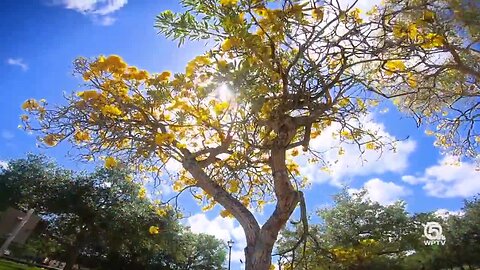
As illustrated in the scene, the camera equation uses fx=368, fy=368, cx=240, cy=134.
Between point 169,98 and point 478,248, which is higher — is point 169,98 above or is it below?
below

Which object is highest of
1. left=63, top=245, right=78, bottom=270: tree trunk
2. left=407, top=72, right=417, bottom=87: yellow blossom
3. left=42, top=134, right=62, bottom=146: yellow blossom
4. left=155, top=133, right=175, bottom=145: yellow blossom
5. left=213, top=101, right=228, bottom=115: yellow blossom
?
left=63, top=245, right=78, bottom=270: tree trunk

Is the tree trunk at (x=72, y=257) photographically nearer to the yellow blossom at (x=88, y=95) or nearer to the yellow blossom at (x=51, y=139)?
the yellow blossom at (x=51, y=139)

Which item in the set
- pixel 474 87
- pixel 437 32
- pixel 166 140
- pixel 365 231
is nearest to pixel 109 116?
pixel 166 140

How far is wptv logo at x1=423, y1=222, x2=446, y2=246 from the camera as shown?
671 inches

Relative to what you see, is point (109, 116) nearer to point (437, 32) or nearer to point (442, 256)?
point (437, 32)

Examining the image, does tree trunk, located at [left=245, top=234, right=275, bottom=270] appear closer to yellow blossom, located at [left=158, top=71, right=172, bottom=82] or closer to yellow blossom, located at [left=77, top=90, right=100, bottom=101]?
yellow blossom, located at [left=158, top=71, right=172, bottom=82]

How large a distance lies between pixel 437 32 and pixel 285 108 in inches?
70.4

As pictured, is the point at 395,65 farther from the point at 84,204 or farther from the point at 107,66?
the point at 84,204

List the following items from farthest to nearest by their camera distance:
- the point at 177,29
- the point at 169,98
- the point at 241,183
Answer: the point at 241,183 < the point at 169,98 < the point at 177,29

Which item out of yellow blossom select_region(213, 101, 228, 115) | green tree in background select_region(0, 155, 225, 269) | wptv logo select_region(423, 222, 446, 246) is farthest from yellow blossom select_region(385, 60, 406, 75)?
green tree in background select_region(0, 155, 225, 269)

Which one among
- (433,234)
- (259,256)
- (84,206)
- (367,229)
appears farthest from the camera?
(84,206)

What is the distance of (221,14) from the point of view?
3.29 meters

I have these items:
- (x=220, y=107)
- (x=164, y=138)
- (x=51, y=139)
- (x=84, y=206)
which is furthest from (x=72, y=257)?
(x=220, y=107)

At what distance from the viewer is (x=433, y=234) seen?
18203 mm
